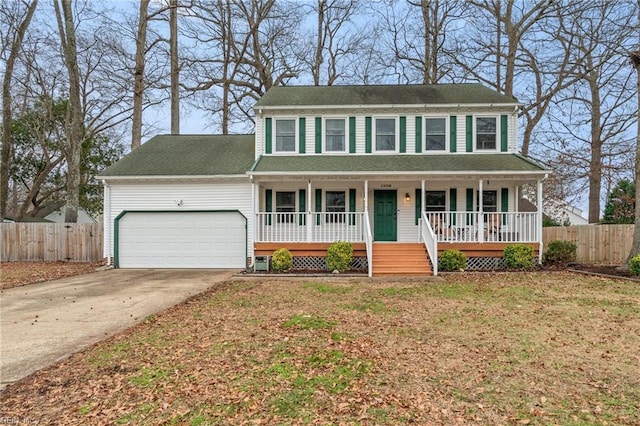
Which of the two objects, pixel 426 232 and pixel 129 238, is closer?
pixel 426 232

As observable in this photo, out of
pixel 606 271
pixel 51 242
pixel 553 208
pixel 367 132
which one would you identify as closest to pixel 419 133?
pixel 367 132

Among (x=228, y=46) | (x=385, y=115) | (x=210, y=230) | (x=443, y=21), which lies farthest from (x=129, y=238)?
(x=443, y=21)

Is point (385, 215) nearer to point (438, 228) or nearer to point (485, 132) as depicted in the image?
point (438, 228)

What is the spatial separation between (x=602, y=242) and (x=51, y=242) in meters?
22.5

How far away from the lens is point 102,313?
21.6 ft

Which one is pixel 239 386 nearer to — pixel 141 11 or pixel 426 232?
pixel 426 232

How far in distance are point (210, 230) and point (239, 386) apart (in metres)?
9.90

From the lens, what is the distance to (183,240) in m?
12.9

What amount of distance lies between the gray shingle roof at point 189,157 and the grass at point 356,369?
7394 millimetres

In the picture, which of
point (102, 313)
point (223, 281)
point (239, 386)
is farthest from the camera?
point (223, 281)

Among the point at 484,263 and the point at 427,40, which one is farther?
the point at 427,40

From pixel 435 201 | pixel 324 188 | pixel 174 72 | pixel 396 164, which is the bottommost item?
pixel 435 201

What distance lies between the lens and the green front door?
42.1ft

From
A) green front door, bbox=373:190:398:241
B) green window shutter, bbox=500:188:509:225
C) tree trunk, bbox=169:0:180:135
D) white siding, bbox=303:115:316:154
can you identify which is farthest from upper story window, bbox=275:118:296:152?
tree trunk, bbox=169:0:180:135
